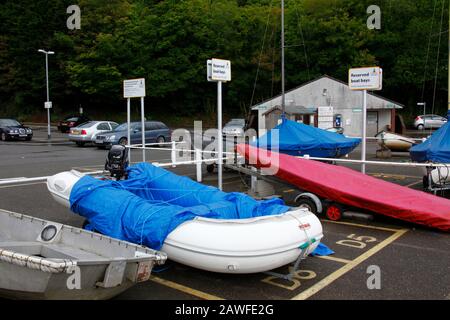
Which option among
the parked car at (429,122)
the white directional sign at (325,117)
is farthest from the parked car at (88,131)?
the parked car at (429,122)

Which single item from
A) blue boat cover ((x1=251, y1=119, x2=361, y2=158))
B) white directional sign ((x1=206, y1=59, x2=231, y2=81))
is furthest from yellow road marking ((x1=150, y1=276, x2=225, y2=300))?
blue boat cover ((x1=251, y1=119, x2=361, y2=158))

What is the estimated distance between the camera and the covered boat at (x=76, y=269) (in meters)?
4.34

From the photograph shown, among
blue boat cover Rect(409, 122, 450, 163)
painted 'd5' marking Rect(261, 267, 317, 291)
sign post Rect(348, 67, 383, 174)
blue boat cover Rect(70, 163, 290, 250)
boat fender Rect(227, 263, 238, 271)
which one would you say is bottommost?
painted 'd5' marking Rect(261, 267, 317, 291)

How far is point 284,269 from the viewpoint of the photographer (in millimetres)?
6211

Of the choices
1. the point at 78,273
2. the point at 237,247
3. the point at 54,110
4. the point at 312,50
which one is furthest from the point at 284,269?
the point at 54,110

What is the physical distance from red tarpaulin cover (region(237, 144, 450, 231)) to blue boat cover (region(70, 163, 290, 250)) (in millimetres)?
2097

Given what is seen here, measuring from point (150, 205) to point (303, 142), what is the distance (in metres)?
7.98

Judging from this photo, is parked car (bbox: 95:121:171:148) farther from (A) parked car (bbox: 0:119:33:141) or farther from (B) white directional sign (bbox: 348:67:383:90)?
(B) white directional sign (bbox: 348:67:383:90)

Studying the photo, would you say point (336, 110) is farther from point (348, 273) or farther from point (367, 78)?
point (348, 273)

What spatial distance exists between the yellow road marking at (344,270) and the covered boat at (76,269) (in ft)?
5.66

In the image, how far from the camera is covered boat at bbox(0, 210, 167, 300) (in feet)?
14.2

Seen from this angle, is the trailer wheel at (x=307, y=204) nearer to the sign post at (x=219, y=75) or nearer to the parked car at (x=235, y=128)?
the sign post at (x=219, y=75)

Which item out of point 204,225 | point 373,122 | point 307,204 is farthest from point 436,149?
point 373,122

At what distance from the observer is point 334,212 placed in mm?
8781
